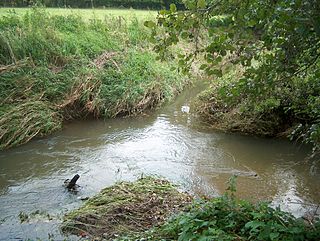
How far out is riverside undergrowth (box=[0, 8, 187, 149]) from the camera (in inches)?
336

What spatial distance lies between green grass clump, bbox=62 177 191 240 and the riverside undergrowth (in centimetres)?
A: 327

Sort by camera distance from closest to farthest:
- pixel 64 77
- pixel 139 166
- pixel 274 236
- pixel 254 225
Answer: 1. pixel 274 236
2. pixel 254 225
3. pixel 139 166
4. pixel 64 77

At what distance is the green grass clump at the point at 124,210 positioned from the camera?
4715 mm

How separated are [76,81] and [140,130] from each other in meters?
2.05

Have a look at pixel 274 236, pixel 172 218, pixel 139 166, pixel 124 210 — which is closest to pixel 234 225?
pixel 274 236

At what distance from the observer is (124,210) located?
502cm

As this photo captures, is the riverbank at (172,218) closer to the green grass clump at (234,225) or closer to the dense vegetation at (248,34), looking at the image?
the green grass clump at (234,225)

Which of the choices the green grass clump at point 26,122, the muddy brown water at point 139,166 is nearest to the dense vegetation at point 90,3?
the green grass clump at point 26,122

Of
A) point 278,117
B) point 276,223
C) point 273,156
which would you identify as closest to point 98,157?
point 273,156

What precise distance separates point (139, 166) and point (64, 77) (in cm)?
391

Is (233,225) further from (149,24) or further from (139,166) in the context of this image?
(139,166)

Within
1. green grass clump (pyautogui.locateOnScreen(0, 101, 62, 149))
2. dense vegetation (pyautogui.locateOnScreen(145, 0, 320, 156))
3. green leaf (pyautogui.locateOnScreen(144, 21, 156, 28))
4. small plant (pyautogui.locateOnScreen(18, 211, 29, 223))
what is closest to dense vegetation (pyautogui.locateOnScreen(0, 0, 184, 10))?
green grass clump (pyautogui.locateOnScreen(0, 101, 62, 149))

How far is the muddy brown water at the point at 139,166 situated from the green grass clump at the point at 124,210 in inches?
13.0

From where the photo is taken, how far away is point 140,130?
9.05 meters
